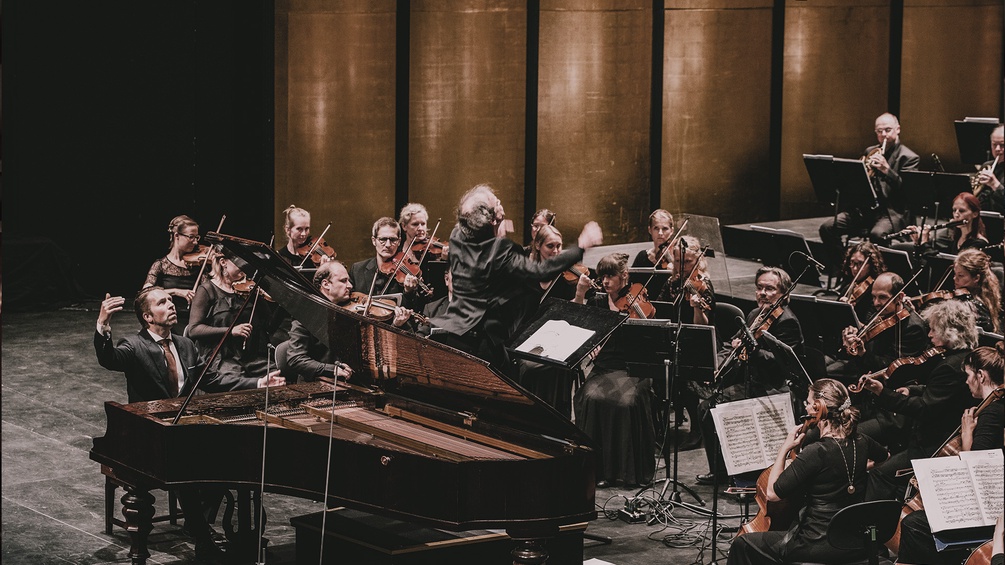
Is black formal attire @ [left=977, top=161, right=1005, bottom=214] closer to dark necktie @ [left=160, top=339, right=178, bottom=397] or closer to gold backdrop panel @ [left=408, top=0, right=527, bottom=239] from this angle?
gold backdrop panel @ [left=408, top=0, right=527, bottom=239]

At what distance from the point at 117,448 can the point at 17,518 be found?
5.05 ft

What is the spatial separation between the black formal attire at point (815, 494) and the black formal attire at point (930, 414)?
37.6 inches

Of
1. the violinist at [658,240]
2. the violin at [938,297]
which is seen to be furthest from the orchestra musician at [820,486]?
the violinist at [658,240]

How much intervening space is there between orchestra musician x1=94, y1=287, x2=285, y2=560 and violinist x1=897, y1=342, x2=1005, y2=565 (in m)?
3.08

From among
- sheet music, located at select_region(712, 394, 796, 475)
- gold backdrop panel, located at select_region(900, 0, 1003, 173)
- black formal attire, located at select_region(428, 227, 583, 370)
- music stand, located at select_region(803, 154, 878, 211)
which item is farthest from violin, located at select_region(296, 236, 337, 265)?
gold backdrop panel, located at select_region(900, 0, 1003, 173)

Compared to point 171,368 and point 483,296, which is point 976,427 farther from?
point 171,368

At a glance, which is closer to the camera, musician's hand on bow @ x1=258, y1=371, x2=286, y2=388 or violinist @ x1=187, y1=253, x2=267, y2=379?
musician's hand on bow @ x1=258, y1=371, x2=286, y2=388

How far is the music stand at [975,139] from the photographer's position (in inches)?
406

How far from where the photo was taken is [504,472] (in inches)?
168

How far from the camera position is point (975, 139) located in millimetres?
10391

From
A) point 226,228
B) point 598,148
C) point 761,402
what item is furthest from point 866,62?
point 761,402

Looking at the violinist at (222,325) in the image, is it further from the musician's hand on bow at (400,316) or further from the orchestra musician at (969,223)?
the orchestra musician at (969,223)

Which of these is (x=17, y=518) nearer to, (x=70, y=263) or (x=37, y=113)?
(x=70, y=263)

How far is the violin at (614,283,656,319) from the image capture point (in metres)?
7.23
